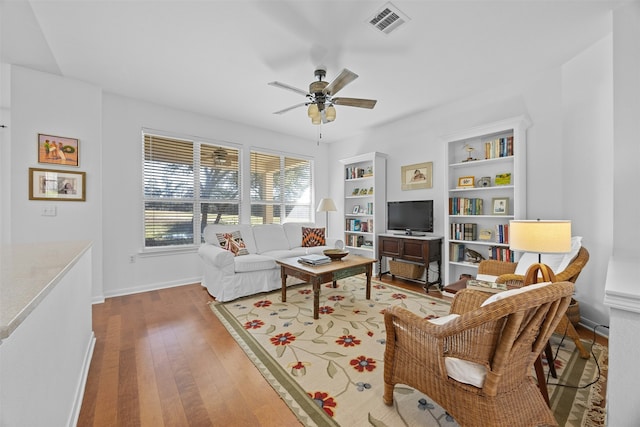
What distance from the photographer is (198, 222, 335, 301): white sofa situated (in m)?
3.36

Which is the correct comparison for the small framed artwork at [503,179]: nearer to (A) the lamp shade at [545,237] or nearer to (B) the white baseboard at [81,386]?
(A) the lamp shade at [545,237]

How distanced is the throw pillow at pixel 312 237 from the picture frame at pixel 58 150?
3254mm

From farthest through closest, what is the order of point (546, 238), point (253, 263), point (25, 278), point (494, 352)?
1. point (253, 263)
2. point (546, 238)
3. point (494, 352)
4. point (25, 278)

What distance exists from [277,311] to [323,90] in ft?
8.04

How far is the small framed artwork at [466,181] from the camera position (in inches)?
146

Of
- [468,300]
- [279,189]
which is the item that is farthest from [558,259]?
[279,189]

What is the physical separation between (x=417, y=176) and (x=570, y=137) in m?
1.93

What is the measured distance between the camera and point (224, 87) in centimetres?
345

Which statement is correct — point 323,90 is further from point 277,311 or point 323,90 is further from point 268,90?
point 277,311

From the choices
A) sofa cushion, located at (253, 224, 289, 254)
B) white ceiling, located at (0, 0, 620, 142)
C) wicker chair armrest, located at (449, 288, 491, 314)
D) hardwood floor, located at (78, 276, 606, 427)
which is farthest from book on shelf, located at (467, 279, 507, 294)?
sofa cushion, located at (253, 224, 289, 254)

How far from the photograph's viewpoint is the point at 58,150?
3.16 m

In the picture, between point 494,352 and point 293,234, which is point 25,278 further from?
point 293,234

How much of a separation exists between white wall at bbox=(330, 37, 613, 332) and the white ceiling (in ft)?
0.66

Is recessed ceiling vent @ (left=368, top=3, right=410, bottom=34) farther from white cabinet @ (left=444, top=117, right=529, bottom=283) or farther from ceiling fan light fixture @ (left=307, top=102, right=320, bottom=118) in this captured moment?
white cabinet @ (left=444, top=117, right=529, bottom=283)
